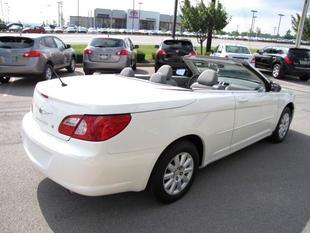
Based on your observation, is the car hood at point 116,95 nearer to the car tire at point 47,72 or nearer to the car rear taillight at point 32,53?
the car rear taillight at point 32,53

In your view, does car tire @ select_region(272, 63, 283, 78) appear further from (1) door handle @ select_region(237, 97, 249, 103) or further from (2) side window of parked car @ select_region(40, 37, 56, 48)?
(1) door handle @ select_region(237, 97, 249, 103)

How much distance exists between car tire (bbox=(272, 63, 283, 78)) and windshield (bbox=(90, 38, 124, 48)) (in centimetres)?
793

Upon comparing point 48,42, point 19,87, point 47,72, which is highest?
point 48,42

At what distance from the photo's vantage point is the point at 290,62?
15.1m

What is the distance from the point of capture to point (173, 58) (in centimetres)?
1334

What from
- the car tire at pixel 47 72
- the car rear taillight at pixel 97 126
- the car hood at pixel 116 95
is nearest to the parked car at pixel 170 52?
the car tire at pixel 47 72

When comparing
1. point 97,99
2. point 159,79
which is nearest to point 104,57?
point 159,79

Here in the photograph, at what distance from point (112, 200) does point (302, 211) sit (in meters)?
2.05

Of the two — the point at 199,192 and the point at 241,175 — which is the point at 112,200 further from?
the point at 241,175

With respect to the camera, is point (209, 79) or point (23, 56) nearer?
point (209, 79)

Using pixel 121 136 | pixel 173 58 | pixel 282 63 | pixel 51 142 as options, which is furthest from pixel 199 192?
pixel 282 63

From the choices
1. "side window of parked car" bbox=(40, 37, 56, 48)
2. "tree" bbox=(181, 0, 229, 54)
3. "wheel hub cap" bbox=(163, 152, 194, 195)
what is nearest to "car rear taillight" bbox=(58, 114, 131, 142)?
"wheel hub cap" bbox=(163, 152, 194, 195)

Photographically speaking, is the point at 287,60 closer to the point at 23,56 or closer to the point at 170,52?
the point at 170,52

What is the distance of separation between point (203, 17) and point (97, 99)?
63.8 ft
